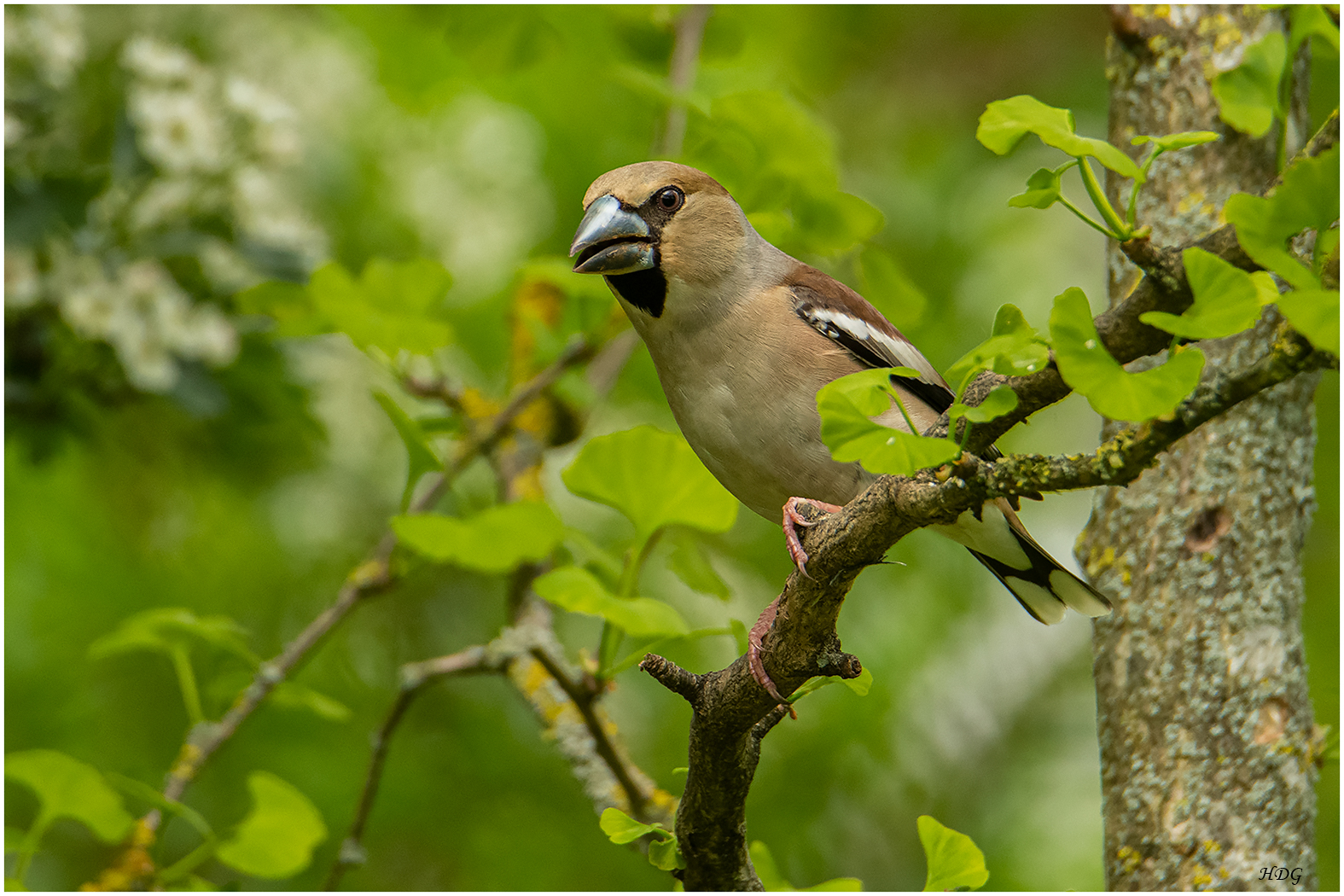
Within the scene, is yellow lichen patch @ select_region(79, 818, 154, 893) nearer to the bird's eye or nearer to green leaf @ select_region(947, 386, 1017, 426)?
the bird's eye

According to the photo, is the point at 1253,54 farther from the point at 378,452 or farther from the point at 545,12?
the point at 378,452

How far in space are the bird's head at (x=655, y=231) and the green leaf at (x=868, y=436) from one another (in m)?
1.38

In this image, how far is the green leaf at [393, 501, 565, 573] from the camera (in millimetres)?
2930

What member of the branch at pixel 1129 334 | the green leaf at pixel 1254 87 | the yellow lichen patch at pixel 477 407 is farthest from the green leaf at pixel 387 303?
the green leaf at pixel 1254 87

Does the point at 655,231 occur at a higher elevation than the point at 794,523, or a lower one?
higher

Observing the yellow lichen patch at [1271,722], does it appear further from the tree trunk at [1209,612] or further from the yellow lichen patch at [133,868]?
the yellow lichen patch at [133,868]

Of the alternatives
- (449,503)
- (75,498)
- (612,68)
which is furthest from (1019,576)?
(75,498)

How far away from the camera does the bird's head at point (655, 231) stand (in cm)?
296

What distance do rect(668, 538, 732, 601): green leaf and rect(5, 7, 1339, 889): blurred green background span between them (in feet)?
3.37

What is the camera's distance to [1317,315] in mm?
1315

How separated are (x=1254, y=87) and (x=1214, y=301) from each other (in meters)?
1.47

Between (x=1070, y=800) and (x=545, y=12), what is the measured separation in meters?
4.14

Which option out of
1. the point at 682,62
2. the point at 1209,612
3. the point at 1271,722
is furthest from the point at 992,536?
the point at 682,62

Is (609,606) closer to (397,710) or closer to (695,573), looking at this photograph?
(695,573)
